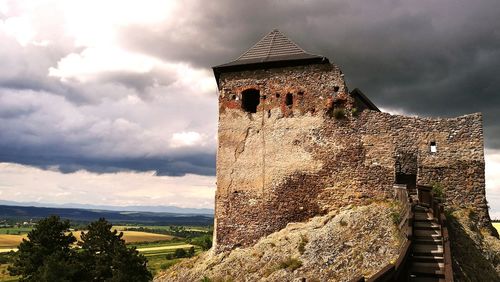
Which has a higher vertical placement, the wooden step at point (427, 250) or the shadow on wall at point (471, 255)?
the wooden step at point (427, 250)

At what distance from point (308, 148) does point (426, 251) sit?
951 cm

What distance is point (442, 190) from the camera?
1714 cm

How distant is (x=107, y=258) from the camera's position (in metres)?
24.1

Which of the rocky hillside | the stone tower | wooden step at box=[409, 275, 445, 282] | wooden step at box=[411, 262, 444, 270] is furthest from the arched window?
wooden step at box=[409, 275, 445, 282]

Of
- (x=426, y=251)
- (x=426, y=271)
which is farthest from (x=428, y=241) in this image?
(x=426, y=271)

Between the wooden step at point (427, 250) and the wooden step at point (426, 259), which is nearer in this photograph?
the wooden step at point (426, 259)

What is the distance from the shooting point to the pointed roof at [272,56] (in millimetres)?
19234

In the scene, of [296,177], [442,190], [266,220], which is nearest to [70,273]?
[266,220]

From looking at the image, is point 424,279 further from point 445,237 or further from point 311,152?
point 311,152

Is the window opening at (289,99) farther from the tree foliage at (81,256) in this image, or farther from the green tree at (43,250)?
the green tree at (43,250)

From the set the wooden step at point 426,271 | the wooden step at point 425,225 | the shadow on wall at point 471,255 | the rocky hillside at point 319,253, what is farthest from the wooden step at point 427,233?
the rocky hillside at point 319,253

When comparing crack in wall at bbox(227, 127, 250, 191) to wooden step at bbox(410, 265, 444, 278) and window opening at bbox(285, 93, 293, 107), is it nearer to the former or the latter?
window opening at bbox(285, 93, 293, 107)

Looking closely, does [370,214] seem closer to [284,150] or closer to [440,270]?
[284,150]

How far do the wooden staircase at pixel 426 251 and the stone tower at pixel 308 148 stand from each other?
630 cm
